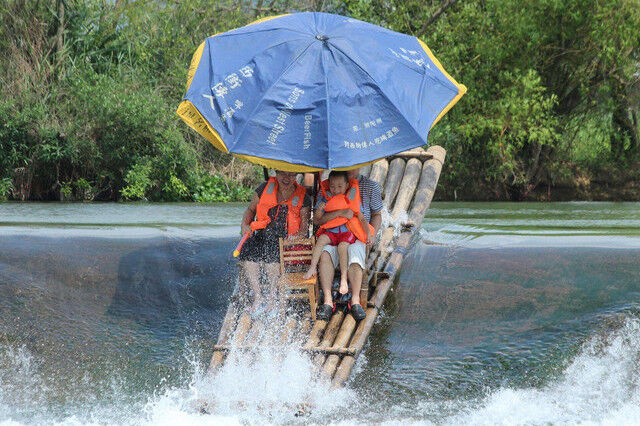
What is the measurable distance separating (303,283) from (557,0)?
9.22 meters

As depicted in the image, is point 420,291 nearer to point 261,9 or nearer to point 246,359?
point 246,359

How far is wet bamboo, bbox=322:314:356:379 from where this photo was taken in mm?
4675

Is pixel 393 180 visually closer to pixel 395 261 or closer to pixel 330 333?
pixel 395 261

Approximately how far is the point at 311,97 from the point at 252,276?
154cm

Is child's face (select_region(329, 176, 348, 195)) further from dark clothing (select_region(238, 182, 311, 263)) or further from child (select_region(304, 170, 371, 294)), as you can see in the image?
dark clothing (select_region(238, 182, 311, 263))

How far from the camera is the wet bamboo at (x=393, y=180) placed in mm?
7359

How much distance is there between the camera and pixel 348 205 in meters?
5.25

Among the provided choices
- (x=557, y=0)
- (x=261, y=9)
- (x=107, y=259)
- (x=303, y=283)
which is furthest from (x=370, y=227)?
(x=261, y=9)

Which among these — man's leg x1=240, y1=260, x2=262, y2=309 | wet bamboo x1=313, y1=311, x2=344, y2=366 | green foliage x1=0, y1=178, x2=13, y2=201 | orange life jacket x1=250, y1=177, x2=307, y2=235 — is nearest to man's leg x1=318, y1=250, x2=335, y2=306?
wet bamboo x1=313, y1=311, x2=344, y2=366

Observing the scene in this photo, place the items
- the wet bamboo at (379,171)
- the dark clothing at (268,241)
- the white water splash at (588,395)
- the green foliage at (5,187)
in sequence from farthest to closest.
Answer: the green foliage at (5,187), the wet bamboo at (379,171), the dark clothing at (268,241), the white water splash at (588,395)

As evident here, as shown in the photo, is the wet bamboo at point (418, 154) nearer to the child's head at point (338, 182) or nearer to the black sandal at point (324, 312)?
the child's head at point (338, 182)

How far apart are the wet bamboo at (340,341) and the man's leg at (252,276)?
0.68 metres

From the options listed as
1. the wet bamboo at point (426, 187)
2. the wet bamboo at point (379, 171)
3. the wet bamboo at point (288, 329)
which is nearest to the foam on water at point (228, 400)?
the wet bamboo at point (288, 329)

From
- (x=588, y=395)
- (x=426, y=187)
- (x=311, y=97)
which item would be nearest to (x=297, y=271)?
(x=311, y=97)
